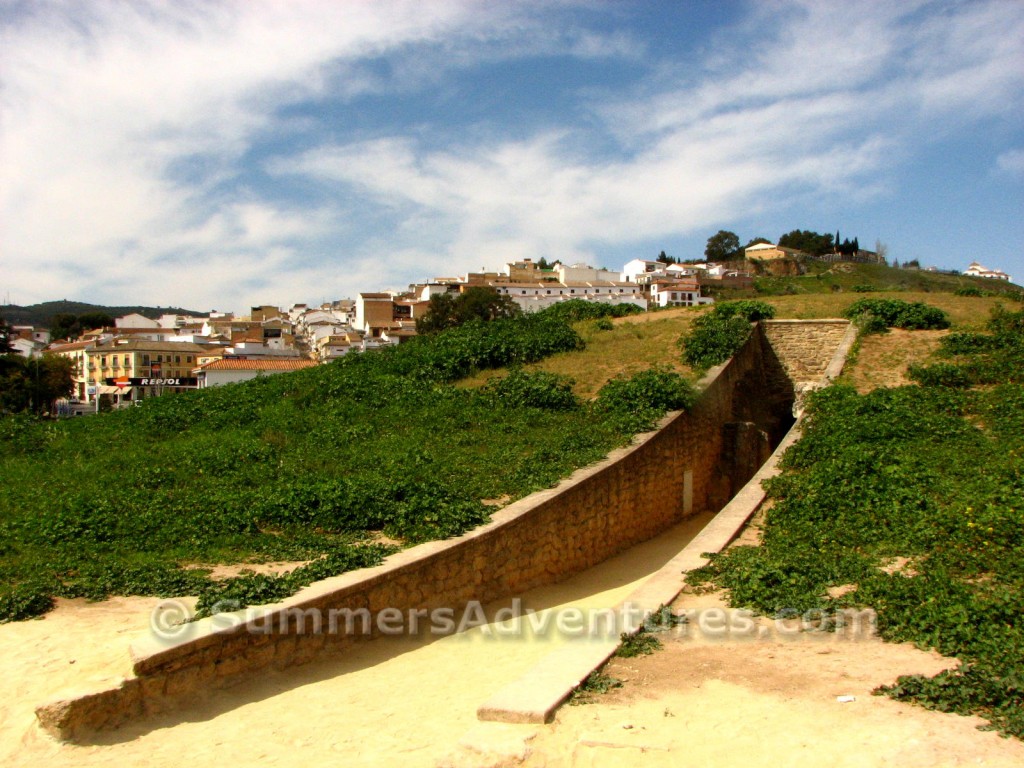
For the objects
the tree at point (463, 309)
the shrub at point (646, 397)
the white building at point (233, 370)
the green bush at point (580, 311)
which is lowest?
the shrub at point (646, 397)

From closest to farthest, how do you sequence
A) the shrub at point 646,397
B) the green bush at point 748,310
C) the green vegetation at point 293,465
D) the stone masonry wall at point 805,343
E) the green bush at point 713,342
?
1. the green vegetation at point 293,465
2. the shrub at point 646,397
3. the green bush at point 713,342
4. the stone masonry wall at point 805,343
5. the green bush at point 748,310

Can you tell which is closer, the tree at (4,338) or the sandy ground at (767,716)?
the sandy ground at (767,716)

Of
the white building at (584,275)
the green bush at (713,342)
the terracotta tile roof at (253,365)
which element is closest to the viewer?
the green bush at (713,342)

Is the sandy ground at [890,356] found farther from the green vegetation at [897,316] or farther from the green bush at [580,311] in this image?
the green bush at [580,311]

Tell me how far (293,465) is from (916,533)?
24.0 feet

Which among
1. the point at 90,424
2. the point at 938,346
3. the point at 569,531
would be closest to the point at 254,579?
the point at 569,531

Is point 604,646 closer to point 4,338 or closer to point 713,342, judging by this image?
point 713,342

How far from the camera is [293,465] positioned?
10164 millimetres

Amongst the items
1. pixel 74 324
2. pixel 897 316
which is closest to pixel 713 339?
pixel 897 316

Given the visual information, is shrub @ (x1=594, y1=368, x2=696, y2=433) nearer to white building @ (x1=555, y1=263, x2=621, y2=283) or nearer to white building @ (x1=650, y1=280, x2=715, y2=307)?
white building @ (x1=650, y1=280, x2=715, y2=307)

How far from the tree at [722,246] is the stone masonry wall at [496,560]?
287ft

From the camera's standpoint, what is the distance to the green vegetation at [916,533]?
16.3 feet

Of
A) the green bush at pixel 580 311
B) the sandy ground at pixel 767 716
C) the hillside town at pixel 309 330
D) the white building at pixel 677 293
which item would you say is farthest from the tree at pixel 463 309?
the sandy ground at pixel 767 716

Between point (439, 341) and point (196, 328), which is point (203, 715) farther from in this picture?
point (196, 328)
